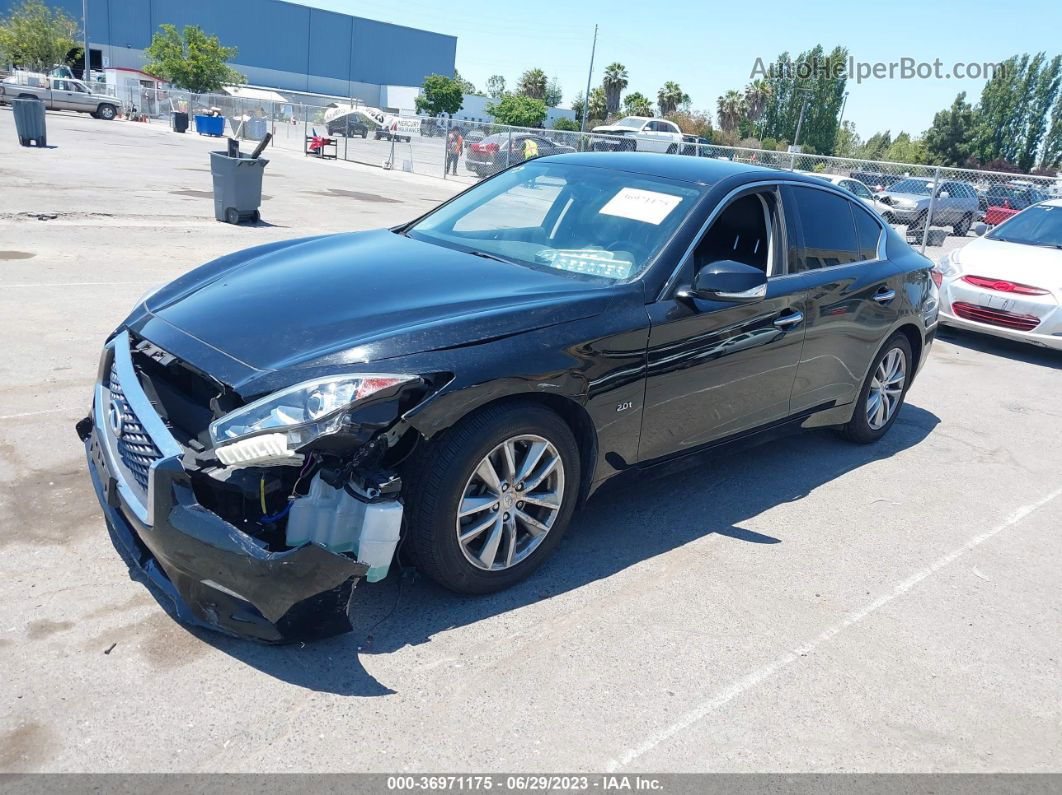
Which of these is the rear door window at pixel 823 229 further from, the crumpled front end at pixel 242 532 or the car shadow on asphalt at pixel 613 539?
the crumpled front end at pixel 242 532

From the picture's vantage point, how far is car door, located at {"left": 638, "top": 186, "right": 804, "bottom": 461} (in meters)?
3.89

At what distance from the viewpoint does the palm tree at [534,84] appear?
3841 inches

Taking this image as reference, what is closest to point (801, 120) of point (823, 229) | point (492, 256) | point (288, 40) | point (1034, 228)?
point (288, 40)

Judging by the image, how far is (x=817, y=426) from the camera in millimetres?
5254

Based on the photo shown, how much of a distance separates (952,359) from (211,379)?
319 inches

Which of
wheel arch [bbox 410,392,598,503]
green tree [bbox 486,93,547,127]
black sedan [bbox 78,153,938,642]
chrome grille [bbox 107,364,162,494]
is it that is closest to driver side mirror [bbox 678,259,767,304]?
black sedan [bbox 78,153,938,642]

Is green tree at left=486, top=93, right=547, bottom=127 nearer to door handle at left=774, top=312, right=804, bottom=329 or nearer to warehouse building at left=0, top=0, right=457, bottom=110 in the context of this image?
warehouse building at left=0, top=0, right=457, bottom=110

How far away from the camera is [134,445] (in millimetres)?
3027

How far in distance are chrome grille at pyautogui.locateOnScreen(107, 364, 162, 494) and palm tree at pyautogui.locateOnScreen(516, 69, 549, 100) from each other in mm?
99729

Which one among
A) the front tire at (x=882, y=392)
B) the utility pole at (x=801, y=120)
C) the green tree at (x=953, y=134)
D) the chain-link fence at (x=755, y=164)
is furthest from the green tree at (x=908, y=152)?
the front tire at (x=882, y=392)

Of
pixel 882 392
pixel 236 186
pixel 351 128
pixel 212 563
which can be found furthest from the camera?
pixel 351 128

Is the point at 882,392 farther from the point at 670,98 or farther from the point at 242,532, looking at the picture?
the point at 670,98

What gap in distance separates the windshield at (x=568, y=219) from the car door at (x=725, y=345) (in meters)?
0.22

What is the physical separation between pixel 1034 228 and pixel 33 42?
67423mm
